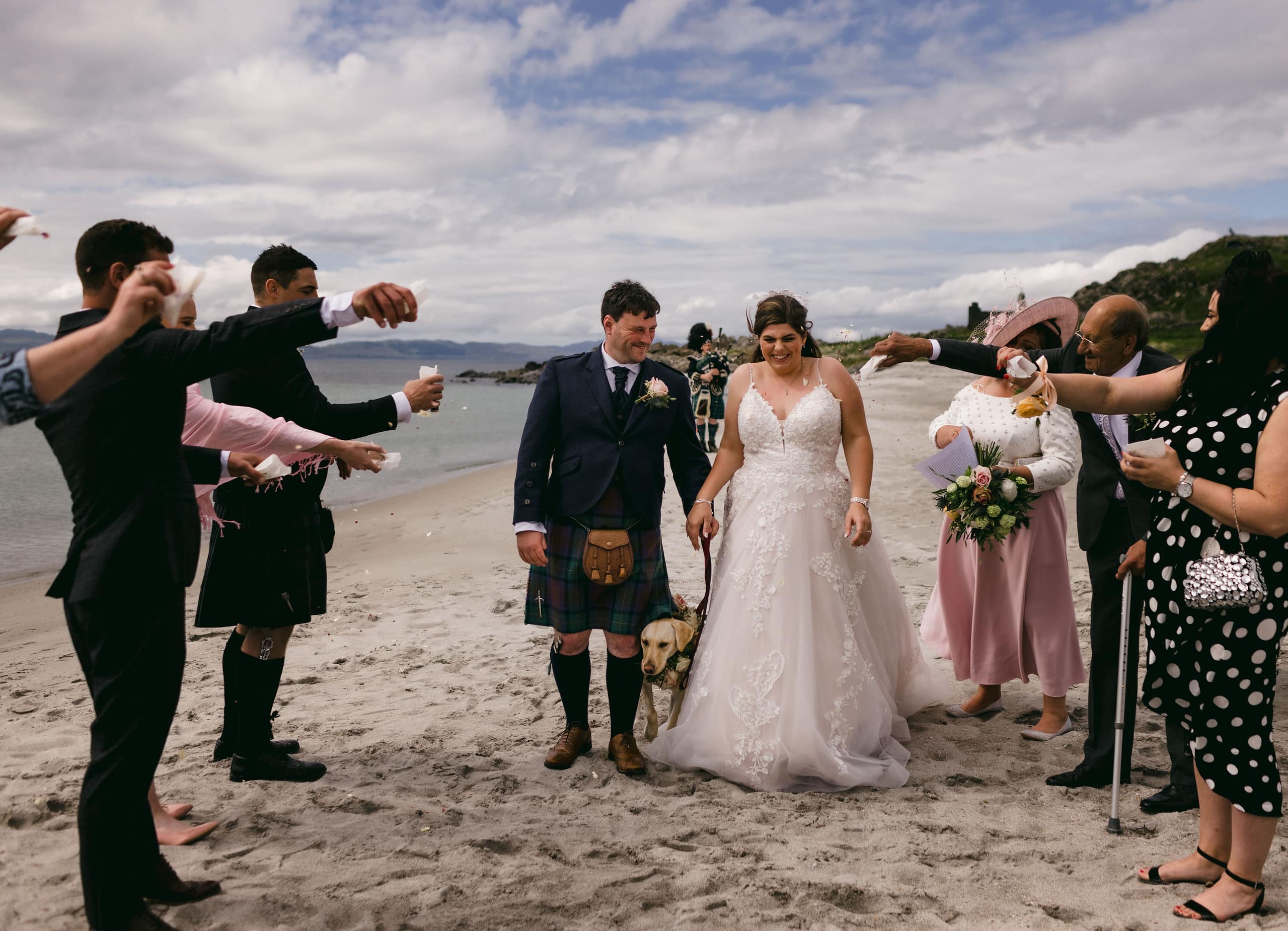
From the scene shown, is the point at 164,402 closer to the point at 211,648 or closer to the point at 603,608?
the point at 603,608

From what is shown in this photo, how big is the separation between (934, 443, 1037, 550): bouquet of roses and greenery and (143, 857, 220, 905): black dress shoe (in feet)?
13.2

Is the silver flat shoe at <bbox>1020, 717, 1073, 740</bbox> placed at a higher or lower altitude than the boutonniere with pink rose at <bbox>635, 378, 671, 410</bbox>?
lower

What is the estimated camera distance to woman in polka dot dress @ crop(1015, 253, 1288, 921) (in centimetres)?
314

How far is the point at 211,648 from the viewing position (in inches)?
284

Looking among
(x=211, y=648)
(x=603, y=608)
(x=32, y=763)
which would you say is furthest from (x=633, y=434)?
(x=211, y=648)

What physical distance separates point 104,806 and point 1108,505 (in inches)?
176

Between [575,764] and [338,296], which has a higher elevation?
[338,296]

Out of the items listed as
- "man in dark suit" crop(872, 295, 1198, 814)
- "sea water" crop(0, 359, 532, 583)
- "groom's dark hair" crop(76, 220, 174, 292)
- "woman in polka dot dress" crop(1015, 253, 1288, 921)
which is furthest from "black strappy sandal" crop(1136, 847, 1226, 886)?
"groom's dark hair" crop(76, 220, 174, 292)

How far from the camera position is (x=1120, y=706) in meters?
4.29

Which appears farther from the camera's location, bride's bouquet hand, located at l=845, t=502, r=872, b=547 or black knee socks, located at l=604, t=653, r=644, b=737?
black knee socks, located at l=604, t=653, r=644, b=737

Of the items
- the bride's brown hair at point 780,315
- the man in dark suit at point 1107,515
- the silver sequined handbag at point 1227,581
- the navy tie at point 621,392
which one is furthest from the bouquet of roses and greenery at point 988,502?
the navy tie at point 621,392

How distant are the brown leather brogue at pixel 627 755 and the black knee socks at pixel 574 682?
238mm

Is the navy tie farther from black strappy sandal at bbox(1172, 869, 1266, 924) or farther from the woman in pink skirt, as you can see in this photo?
black strappy sandal at bbox(1172, 869, 1266, 924)

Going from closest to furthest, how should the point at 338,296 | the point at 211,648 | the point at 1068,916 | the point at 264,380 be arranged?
1. the point at 338,296
2. the point at 1068,916
3. the point at 264,380
4. the point at 211,648
